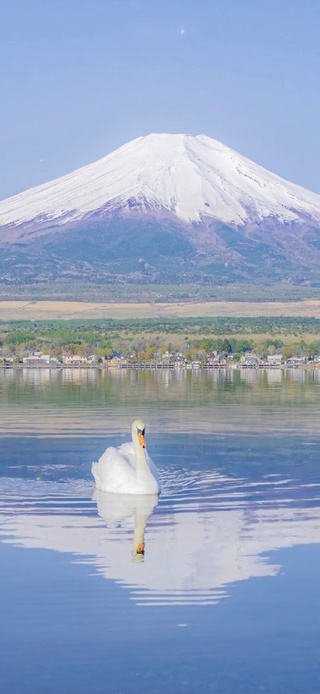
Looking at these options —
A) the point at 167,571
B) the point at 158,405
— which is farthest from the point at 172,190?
the point at 167,571

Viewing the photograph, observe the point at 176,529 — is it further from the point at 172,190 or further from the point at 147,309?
the point at 172,190

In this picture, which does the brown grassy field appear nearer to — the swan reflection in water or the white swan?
the white swan

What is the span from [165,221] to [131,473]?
144 m

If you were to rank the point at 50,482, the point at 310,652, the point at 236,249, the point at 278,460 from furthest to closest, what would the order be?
the point at 236,249 < the point at 278,460 < the point at 50,482 < the point at 310,652

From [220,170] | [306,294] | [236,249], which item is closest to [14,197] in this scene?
[220,170]

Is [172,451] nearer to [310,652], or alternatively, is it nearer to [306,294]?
[310,652]

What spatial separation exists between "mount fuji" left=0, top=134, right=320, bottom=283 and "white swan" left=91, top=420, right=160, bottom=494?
118 metres

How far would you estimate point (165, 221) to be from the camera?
15700cm

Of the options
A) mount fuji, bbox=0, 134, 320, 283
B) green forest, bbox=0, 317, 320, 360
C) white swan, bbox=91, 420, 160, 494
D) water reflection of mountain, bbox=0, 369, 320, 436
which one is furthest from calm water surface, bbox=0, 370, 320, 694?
mount fuji, bbox=0, 134, 320, 283

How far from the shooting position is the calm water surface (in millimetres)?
7887

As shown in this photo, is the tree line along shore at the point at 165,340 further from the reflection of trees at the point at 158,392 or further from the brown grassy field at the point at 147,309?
the reflection of trees at the point at 158,392

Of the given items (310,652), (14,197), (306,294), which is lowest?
(310,652)

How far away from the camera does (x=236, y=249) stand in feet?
495

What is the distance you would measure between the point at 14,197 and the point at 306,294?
207ft
